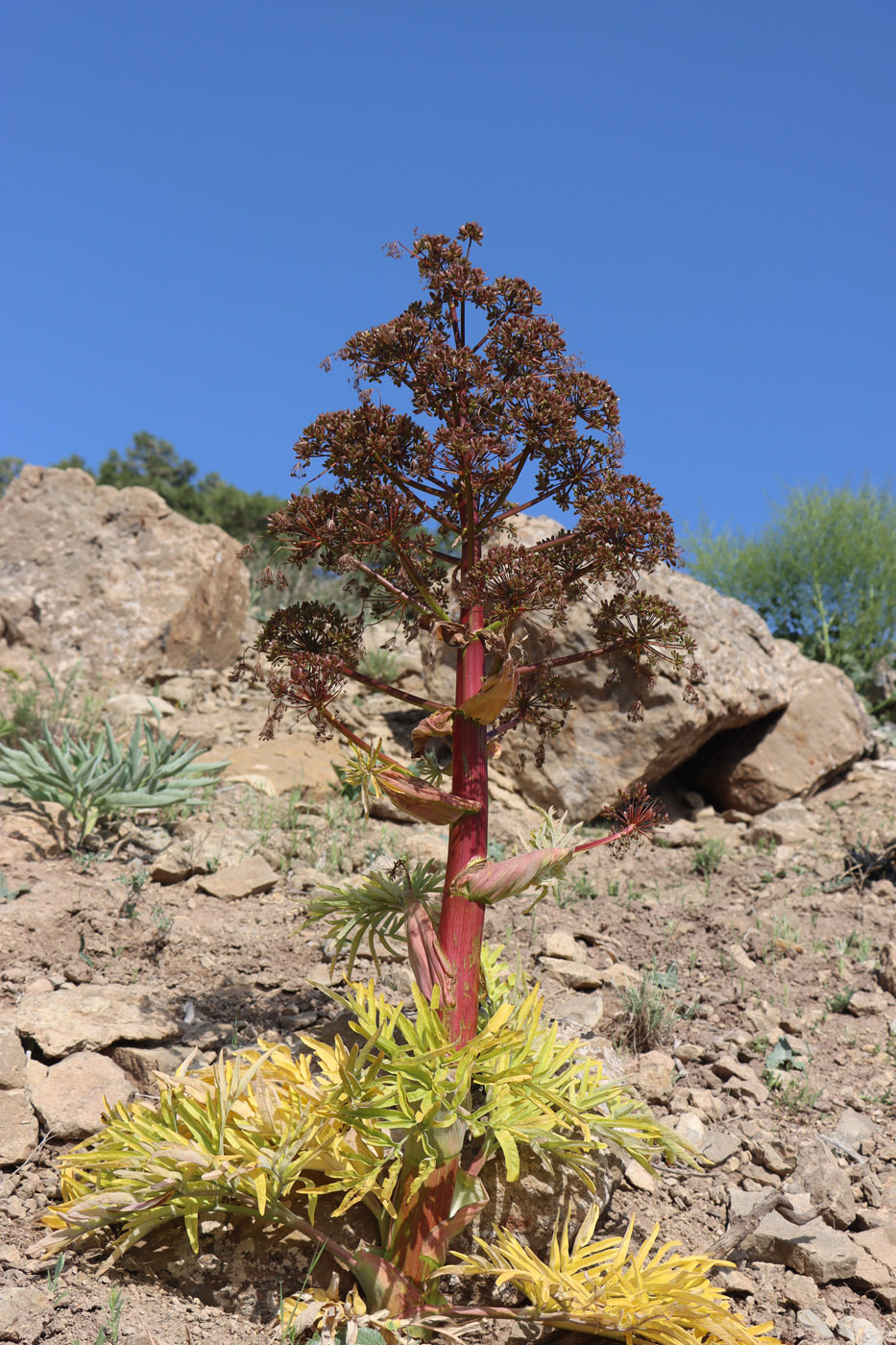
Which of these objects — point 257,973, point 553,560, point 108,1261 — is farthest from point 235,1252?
point 553,560

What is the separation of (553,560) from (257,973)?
2.37m

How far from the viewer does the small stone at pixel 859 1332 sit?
2.92m

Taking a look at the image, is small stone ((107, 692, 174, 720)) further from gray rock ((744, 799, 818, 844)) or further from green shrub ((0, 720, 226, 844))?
gray rock ((744, 799, 818, 844))

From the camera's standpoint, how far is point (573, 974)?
4.36 meters

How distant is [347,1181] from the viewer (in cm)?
254

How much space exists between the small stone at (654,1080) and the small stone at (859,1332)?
926 millimetres

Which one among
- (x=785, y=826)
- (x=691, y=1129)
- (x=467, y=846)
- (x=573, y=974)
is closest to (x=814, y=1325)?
(x=691, y=1129)

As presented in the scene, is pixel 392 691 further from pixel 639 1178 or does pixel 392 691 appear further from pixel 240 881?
pixel 240 881

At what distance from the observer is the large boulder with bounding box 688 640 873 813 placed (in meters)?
7.38

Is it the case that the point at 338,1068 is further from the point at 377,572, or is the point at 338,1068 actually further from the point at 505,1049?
the point at 377,572

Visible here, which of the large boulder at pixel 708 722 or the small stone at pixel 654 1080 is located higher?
the large boulder at pixel 708 722

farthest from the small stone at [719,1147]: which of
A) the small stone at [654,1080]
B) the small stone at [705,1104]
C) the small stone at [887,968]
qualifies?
the small stone at [887,968]

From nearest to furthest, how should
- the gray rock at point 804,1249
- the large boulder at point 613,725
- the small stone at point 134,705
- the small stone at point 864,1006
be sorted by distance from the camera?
the gray rock at point 804,1249 → the small stone at point 864,1006 → the large boulder at point 613,725 → the small stone at point 134,705

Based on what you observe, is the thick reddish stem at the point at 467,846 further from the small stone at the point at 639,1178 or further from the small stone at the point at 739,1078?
the small stone at the point at 739,1078
